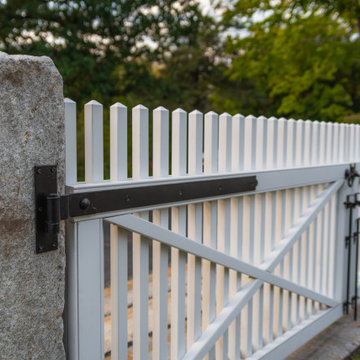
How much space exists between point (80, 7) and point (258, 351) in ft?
33.8

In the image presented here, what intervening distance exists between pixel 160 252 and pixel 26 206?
0.82 m

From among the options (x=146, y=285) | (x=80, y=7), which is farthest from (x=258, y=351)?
(x=80, y=7)

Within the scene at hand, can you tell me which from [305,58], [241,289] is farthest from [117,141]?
[305,58]

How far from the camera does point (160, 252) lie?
6.67 feet

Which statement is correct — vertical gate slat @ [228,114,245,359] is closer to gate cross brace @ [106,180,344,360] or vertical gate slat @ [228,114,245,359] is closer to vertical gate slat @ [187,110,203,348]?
gate cross brace @ [106,180,344,360]

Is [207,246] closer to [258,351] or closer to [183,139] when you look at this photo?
[183,139]

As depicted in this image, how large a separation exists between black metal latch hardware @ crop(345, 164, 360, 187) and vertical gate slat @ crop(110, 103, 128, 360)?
2452mm

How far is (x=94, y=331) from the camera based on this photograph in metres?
1.69

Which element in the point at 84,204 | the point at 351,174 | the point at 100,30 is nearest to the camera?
the point at 84,204

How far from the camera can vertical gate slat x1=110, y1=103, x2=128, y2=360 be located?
1771 mm

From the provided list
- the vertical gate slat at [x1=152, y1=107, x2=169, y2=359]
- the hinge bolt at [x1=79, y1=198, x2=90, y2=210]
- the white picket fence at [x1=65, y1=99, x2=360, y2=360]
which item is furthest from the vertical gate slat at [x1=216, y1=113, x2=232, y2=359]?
the hinge bolt at [x1=79, y1=198, x2=90, y2=210]

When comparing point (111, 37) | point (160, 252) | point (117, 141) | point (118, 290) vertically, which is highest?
point (111, 37)

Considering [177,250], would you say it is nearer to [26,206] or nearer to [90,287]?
[90,287]

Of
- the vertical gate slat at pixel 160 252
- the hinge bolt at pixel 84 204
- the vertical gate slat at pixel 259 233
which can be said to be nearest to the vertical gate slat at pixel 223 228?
the vertical gate slat at pixel 259 233
